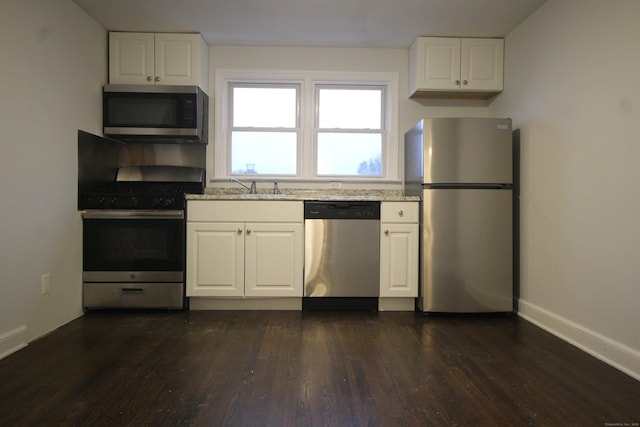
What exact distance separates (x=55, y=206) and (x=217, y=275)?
45.5 inches

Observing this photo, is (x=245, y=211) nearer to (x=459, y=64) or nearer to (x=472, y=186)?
(x=472, y=186)

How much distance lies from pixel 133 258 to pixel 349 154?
2.04 meters

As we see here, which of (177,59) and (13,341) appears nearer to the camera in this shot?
(13,341)

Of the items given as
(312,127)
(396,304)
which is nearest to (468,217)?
(396,304)

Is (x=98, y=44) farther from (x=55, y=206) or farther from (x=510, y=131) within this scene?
(x=510, y=131)

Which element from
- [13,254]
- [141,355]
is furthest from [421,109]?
[13,254]

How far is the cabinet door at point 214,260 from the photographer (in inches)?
111

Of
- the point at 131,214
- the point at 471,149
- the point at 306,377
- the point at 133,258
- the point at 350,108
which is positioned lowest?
the point at 306,377

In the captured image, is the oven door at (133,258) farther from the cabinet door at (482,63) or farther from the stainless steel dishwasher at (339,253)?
the cabinet door at (482,63)

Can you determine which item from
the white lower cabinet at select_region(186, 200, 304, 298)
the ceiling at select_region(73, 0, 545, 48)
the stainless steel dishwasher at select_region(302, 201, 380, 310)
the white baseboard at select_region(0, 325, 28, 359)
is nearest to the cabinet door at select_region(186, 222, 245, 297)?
the white lower cabinet at select_region(186, 200, 304, 298)

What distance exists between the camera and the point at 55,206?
242 cm

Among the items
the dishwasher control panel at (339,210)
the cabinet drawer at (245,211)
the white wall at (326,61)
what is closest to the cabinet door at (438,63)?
the white wall at (326,61)

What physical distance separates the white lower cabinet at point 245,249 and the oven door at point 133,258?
4.6 inches

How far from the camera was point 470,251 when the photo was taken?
2736 millimetres
